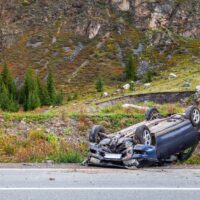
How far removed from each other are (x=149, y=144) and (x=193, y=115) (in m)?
1.87

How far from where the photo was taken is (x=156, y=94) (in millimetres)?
47625

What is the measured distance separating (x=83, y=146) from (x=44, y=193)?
6.13 meters

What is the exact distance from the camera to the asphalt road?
7.08 m

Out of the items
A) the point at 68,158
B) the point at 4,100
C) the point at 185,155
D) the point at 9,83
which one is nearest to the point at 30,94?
the point at 4,100

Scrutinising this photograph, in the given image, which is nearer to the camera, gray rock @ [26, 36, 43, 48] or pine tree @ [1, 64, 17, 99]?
pine tree @ [1, 64, 17, 99]

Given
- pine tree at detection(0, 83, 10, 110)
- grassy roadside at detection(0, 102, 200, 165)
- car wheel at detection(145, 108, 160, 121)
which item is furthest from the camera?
pine tree at detection(0, 83, 10, 110)

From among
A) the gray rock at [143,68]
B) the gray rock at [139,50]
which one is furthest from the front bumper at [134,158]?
the gray rock at [139,50]

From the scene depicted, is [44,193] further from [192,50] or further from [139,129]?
[192,50]

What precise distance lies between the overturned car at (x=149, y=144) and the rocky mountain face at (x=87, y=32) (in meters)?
73.3

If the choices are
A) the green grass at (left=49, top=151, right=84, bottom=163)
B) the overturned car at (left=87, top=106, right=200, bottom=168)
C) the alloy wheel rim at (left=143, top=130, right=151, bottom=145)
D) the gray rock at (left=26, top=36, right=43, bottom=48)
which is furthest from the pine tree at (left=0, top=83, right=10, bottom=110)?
the alloy wheel rim at (left=143, top=130, right=151, bottom=145)

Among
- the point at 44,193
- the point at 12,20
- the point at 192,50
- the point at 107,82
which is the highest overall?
the point at 12,20

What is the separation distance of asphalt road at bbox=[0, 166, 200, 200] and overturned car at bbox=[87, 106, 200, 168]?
0.39 meters

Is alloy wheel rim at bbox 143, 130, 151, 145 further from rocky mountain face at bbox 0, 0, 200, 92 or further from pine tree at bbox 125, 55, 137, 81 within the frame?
rocky mountain face at bbox 0, 0, 200, 92

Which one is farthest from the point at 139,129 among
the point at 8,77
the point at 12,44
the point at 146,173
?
the point at 12,44
